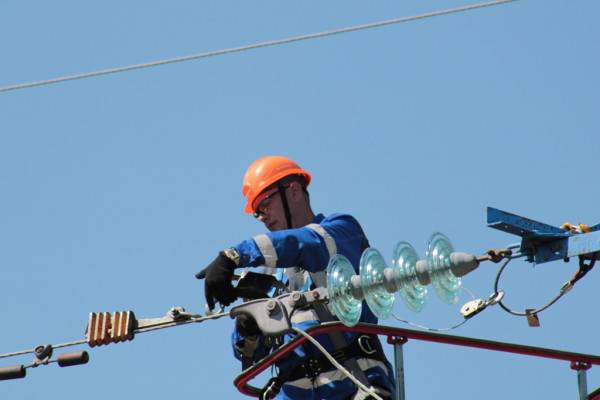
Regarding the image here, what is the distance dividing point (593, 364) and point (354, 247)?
68.7 inches

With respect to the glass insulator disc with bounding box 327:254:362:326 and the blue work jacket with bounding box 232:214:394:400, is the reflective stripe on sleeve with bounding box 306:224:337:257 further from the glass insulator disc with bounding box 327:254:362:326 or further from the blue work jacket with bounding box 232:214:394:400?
the glass insulator disc with bounding box 327:254:362:326

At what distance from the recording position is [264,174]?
1247 cm

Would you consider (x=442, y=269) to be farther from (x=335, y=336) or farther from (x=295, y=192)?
(x=295, y=192)

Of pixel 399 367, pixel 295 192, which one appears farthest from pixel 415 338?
pixel 295 192

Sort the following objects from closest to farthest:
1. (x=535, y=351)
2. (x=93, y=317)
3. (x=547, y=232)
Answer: (x=547, y=232), (x=535, y=351), (x=93, y=317)

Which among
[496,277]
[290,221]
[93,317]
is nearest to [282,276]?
[290,221]

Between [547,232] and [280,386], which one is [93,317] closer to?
[280,386]

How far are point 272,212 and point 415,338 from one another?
7.31 ft

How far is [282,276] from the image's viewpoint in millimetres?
12047

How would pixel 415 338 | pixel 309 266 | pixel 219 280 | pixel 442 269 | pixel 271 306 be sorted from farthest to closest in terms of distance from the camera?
pixel 309 266 → pixel 219 280 → pixel 271 306 → pixel 415 338 → pixel 442 269

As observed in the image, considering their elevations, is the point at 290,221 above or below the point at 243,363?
above

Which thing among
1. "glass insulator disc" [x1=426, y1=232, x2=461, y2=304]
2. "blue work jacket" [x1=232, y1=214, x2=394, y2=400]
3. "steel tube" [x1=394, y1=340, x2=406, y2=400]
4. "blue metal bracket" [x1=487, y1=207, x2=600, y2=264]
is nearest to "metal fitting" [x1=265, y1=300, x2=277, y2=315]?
"blue work jacket" [x1=232, y1=214, x2=394, y2=400]

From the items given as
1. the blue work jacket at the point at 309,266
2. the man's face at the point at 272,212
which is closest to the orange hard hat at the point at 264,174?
the man's face at the point at 272,212

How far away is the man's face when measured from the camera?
1226 centimetres
